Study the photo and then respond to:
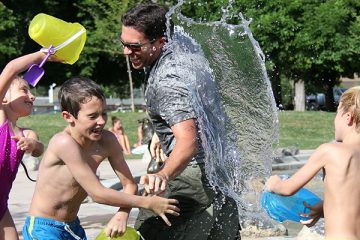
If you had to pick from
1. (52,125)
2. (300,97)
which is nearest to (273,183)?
(52,125)

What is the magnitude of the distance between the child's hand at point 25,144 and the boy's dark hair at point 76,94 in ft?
2.50

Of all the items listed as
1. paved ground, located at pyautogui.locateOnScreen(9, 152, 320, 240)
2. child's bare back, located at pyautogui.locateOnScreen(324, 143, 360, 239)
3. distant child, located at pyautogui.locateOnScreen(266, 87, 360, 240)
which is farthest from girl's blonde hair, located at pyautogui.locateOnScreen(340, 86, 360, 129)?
paved ground, located at pyautogui.locateOnScreen(9, 152, 320, 240)

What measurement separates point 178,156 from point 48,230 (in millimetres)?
866

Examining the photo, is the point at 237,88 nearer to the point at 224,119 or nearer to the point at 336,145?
the point at 224,119

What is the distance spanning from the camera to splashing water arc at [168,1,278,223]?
412 centimetres

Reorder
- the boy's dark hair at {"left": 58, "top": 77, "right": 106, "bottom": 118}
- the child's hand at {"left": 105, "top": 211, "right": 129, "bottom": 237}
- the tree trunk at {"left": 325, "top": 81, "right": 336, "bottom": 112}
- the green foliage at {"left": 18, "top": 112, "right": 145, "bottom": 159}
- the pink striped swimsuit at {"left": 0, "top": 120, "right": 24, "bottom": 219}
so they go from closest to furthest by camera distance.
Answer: the child's hand at {"left": 105, "top": 211, "right": 129, "bottom": 237}
the boy's dark hair at {"left": 58, "top": 77, "right": 106, "bottom": 118}
the pink striped swimsuit at {"left": 0, "top": 120, "right": 24, "bottom": 219}
the green foliage at {"left": 18, "top": 112, "right": 145, "bottom": 159}
the tree trunk at {"left": 325, "top": 81, "right": 336, "bottom": 112}

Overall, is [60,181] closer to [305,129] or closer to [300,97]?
[305,129]

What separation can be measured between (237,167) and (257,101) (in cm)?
87

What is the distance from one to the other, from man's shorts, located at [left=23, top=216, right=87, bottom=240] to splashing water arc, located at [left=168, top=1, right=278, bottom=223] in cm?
78

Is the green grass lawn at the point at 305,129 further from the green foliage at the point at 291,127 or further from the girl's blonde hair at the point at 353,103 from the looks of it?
the girl's blonde hair at the point at 353,103

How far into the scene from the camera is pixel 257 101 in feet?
17.7

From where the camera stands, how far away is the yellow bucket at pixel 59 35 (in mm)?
4527

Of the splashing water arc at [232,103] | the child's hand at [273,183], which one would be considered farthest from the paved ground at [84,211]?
the child's hand at [273,183]

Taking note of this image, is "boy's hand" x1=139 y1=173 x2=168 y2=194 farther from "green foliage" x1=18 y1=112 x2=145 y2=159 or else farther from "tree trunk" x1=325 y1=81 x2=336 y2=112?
"tree trunk" x1=325 y1=81 x2=336 y2=112
